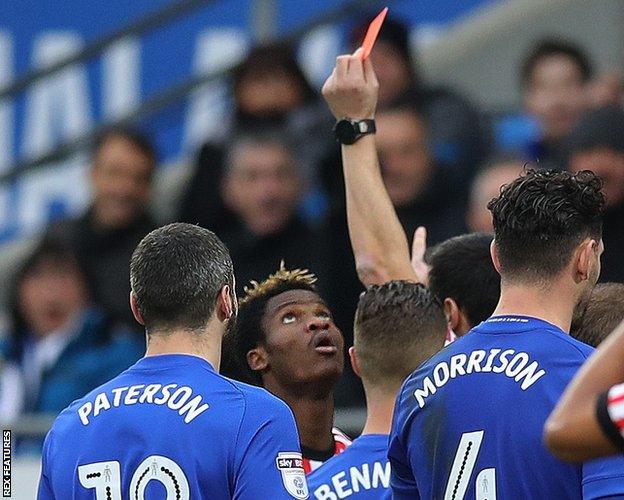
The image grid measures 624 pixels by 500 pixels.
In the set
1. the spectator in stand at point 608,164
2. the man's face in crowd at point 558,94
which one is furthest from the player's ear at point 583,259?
the man's face in crowd at point 558,94

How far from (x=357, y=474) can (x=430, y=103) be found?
167 inches

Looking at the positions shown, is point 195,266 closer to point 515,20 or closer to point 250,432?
point 250,432

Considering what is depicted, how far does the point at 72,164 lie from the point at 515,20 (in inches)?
115

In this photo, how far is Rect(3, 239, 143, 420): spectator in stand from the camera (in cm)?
775

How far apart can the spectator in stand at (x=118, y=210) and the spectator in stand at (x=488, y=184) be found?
205 centimetres

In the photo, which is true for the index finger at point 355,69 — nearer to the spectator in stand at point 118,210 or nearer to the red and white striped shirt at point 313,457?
the red and white striped shirt at point 313,457

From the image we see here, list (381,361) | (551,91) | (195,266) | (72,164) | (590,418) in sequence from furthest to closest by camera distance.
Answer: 1. (72,164)
2. (551,91)
3. (381,361)
4. (195,266)
5. (590,418)

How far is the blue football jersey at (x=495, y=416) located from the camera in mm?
3236

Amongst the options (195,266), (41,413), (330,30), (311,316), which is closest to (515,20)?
(330,30)

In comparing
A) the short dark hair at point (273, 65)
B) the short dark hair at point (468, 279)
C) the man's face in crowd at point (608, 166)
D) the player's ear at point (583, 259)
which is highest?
the short dark hair at point (273, 65)

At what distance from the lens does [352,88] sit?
4.68m

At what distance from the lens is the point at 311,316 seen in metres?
4.31

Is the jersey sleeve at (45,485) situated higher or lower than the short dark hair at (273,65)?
lower

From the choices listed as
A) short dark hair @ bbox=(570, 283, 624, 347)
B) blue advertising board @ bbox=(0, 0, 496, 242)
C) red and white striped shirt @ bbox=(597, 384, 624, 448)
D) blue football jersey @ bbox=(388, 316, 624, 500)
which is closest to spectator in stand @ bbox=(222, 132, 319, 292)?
blue advertising board @ bbox=(0, 0, 496, 242)
